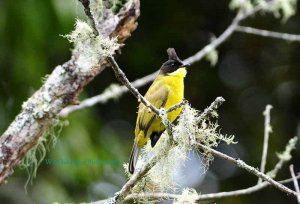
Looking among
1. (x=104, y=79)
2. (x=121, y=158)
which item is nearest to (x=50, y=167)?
(x=121, y=158)

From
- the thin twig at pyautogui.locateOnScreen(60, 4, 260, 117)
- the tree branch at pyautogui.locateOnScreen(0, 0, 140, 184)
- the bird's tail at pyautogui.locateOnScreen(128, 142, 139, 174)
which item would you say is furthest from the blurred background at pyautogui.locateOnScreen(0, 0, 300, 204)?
the tree branch at pyautogui.locateOnScreen(0, 0, 140, 184)

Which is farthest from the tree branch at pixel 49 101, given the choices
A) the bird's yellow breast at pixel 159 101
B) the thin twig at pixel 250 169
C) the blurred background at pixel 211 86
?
the blurred background at pixel 211 86

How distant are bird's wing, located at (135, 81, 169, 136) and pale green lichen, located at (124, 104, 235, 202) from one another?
0.59m

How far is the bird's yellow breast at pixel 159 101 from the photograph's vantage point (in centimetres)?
398

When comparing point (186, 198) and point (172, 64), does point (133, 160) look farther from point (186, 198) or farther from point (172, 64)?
point (172, 64)

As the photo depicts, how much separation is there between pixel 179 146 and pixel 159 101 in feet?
3.67

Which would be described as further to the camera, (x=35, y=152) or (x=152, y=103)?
(x=35, y=152)

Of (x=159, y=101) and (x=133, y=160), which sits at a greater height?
(x=159, y=101)

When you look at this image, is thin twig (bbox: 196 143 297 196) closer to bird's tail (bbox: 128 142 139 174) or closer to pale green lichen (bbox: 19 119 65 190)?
bird's tail (bbox: 128 142 139 174)

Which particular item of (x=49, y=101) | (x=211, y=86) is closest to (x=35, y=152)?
(x=49, y=101)

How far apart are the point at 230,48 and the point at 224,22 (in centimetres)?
32

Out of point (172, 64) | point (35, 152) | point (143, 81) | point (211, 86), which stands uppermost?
point (211, 86)

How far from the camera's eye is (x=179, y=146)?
121 inches

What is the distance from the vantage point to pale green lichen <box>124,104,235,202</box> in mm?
2996
